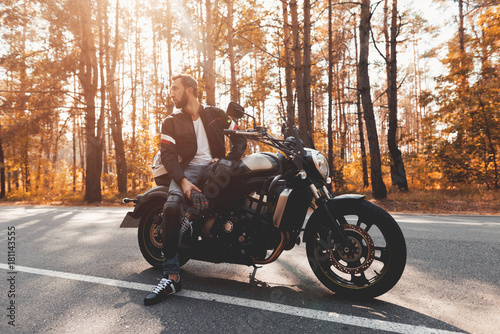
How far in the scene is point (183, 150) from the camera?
2.99 meters

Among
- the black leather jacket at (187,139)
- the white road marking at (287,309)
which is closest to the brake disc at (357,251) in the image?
the white road marking at (287,309)

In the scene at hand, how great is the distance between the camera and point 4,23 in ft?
43.8

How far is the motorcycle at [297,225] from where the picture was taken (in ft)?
7.73

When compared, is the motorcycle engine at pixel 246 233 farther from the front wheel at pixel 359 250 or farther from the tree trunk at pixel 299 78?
the tree trunk at pixel 299 78

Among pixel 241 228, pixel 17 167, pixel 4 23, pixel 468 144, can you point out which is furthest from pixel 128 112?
pixel 241 228

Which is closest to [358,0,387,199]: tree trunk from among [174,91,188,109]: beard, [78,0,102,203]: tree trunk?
[174,91,188,109]: beard

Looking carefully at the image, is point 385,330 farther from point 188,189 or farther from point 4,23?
point 4,23

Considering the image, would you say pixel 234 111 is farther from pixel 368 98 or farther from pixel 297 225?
pixel 368 98

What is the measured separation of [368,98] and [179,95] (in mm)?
9717

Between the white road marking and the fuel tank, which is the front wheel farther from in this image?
the fuel tank

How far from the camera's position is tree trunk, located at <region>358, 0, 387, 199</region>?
10.6m

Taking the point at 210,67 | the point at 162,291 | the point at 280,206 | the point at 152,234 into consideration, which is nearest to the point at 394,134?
the point at 210,67

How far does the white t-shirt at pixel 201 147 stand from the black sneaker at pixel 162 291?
1173mm

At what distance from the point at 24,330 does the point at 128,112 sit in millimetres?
27077
